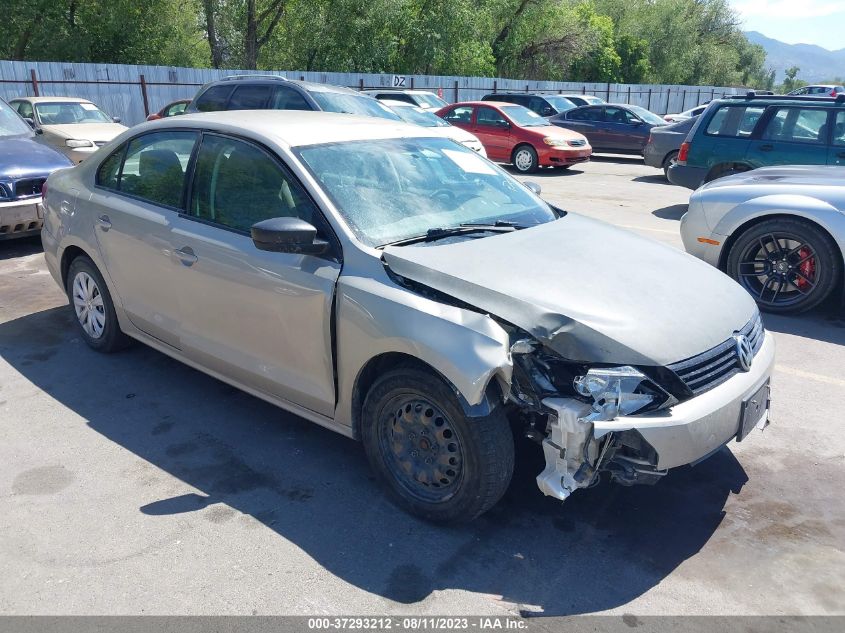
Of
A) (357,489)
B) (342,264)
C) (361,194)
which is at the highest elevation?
(361,194)

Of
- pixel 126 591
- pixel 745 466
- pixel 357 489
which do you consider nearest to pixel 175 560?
pixel 126 591

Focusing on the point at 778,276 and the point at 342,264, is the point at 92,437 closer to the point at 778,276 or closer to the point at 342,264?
the point at 342,264

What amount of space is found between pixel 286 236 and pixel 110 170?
2.32 m

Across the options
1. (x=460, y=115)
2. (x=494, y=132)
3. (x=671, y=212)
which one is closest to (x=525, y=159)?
(x=494, y=132)

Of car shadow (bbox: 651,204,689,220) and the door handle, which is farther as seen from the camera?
car shadow (bbox: 651,204,689,220)

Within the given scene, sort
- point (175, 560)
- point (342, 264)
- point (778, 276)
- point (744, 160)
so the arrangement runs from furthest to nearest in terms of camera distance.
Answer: point (744, 160) < point (778, 276) < point (342, 264) < point (175, 560)

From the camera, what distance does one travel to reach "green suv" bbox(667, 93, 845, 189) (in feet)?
30.7

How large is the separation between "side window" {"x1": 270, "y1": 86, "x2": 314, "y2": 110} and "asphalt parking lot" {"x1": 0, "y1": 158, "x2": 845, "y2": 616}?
6.80 metres

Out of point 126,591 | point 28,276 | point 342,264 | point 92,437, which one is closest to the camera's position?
point 126,591

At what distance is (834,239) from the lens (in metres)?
5.84

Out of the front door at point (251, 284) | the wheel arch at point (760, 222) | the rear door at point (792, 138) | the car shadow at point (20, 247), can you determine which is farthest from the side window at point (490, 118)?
the front door at point (251, 284)

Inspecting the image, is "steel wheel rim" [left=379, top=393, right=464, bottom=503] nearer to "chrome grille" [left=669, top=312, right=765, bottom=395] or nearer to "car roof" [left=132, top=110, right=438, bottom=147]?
"chrome grille" [left=669, top=312, right=765, bottom=395]

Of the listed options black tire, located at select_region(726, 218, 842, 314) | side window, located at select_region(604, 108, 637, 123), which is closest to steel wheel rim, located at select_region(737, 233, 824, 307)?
black tire, located at select_region(726, 218, 842, 314)

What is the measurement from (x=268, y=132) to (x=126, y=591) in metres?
2.40
